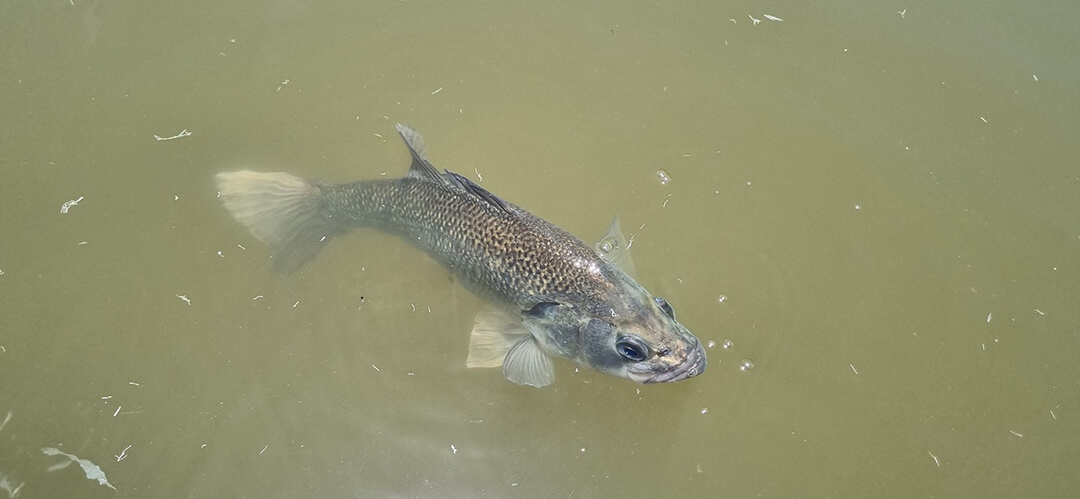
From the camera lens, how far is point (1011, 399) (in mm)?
4020

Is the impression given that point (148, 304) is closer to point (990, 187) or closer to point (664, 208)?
point (664, 208)

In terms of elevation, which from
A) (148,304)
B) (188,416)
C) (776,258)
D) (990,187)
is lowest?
(188,416)

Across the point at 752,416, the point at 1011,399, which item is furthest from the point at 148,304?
the point at 1011,399

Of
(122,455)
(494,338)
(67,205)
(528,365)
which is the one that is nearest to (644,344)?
(528,365)

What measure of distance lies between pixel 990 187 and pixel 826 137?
43.4 inches

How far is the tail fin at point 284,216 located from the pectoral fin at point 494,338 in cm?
115

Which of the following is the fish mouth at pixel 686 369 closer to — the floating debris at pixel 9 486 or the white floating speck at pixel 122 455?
the white floating speck at pixel 122 455

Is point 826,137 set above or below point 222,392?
above

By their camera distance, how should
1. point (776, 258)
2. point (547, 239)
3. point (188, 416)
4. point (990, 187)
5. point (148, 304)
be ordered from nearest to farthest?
point (547, 239) < point (188, 416) < point (148, 304) < point (776, 258) < point (990, 187)

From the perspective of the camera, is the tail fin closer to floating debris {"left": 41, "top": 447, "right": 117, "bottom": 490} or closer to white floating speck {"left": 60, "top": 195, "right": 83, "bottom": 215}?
white floating speck {"left": 60, "top": 195, "right": 83, "bottom": 215}

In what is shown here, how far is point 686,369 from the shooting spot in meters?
3.33

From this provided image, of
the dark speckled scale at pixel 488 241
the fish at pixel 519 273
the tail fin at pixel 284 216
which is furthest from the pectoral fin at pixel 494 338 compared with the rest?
the tail fin at pixel 284 216

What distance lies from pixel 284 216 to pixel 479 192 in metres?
1.32

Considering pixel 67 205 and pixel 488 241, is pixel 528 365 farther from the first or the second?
pixel 67 205
